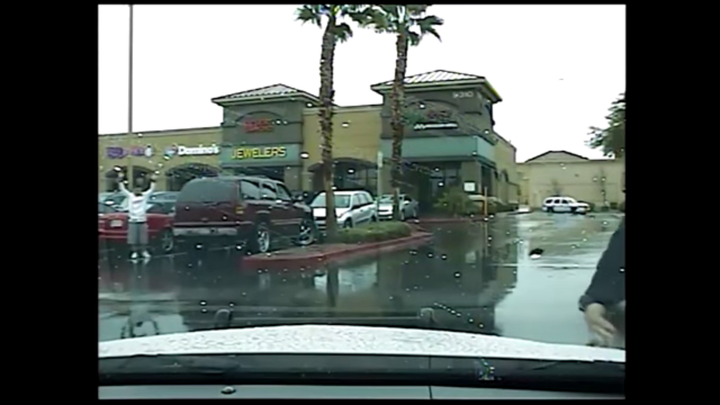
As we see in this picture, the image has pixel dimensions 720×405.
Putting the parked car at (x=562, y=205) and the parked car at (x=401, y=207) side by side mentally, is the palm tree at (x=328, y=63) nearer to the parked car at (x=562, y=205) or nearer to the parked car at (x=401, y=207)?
the parked car at (x=401, y=207)

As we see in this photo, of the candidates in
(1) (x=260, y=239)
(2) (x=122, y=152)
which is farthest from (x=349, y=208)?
(2) (x=122, y=152)

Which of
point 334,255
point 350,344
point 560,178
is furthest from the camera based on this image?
point 334,255

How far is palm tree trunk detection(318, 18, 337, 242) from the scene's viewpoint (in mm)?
4332

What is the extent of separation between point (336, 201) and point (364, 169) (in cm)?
31

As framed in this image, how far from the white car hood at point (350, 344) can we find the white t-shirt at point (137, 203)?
123 centimetres

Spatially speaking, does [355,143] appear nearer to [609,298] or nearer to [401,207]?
[401,207]

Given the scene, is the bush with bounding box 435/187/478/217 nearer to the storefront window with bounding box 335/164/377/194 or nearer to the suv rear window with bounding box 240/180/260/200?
the storefront window with bounding box 335/164/377/194

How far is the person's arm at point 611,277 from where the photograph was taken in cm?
260

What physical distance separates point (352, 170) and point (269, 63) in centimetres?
121

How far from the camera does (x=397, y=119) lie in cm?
508
